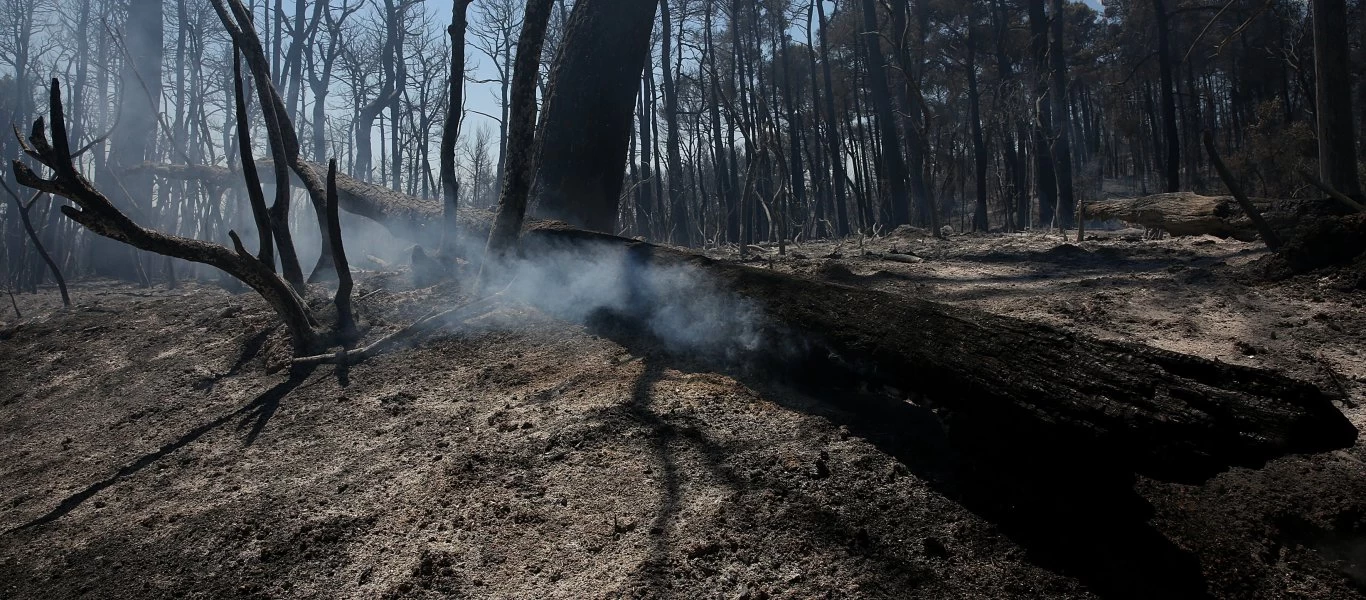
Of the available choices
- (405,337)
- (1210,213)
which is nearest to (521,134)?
(405,337)

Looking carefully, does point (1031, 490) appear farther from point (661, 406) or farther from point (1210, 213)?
point (1210, 213)

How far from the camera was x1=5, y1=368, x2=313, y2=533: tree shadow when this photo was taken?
11.0 feet

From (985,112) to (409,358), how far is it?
26673mm

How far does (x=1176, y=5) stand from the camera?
77.3 ft

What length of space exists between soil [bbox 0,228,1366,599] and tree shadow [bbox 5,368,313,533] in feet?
0.05

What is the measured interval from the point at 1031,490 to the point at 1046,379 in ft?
1.14

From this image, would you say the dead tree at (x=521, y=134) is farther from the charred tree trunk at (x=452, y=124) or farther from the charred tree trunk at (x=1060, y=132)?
the charred tree trunk at (x=1060, y=132)

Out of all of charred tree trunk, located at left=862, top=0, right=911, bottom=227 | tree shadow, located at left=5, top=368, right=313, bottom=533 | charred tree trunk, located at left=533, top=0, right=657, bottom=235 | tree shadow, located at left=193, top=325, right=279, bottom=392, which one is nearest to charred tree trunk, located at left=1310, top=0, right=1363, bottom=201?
charred tree trunk, located at left=533, top=0, right=657, bottom=235

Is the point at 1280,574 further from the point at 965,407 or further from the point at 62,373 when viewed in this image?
the point at 62,373

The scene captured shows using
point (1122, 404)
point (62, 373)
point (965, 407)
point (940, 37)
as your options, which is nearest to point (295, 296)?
point (62, 373)

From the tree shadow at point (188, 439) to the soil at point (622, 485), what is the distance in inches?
0.6

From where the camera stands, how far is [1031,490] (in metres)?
2.25

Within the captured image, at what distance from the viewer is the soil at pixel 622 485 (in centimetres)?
212

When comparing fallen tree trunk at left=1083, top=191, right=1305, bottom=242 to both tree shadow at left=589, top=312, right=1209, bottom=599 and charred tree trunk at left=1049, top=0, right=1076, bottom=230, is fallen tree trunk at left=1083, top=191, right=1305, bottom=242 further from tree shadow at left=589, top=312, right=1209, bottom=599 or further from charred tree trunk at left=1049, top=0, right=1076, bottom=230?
charred tree trunk at left=1049, top=0, right=1076, bottom=230
